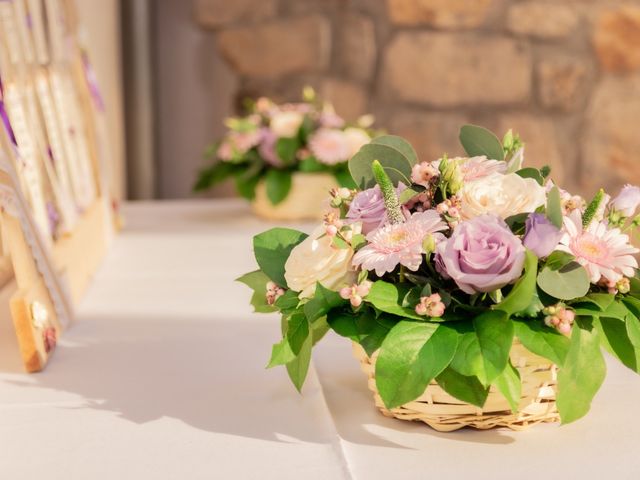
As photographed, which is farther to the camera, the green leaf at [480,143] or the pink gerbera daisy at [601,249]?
the green leaf at [480,143]

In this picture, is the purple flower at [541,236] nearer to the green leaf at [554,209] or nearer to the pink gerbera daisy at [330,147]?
the green leaf at [554,209]

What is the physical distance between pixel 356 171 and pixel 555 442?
0.93 feet

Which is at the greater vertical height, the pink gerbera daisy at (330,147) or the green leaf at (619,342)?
the green leaf at (619,342)

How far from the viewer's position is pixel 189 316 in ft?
4.11

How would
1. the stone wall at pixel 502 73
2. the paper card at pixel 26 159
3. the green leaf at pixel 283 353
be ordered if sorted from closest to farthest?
1. the green leaf at pixel 283 353
2. the paper card at pixel 26 159
3. the stone wall at pixel 502 73

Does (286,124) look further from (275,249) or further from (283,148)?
(275,249)

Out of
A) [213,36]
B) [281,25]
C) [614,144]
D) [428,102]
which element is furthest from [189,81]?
[614,144]

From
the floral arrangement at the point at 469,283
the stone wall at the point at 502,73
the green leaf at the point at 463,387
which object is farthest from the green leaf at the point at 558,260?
the stone wall at the point at 502,73

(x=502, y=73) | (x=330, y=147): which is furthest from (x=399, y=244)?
(x=502, y=73)

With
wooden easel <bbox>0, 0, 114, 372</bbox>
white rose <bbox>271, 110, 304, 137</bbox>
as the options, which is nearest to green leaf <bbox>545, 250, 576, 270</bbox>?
wooden easel <bbox>0, 0, 114, 372</bbox>

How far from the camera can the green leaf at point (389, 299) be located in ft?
2.40

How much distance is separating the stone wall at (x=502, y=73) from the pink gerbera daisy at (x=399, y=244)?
76.4 inches

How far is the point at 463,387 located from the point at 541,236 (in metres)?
0.13

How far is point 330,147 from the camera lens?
1.91m
